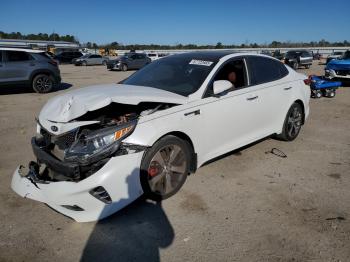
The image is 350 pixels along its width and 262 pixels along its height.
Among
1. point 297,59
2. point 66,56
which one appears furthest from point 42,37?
point 297,59

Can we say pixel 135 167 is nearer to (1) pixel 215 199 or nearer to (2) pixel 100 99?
(2) pixel 100 99

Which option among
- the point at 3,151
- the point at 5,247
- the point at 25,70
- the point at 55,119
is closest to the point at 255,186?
the point at 55,119

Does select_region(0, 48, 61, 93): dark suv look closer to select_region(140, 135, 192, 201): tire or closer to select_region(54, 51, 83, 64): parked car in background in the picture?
select_region(140, 135, 192, 201): tire

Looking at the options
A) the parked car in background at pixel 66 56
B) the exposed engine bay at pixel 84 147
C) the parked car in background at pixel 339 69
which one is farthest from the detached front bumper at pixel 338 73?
the parked car in background at pixel 66 56

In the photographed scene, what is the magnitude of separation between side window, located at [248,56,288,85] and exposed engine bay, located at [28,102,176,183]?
1.85 meters

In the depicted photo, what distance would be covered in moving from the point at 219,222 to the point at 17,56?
37.4 feet

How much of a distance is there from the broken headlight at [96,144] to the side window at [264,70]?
Result: 2485 millimetres

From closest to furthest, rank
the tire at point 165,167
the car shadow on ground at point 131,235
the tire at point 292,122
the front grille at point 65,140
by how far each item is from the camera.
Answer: the car shadow on ground at point 131,235 < the front grille at point 65,140 < the tire at point 165,167 < the tire at point 292,122

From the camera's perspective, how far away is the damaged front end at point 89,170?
10.3 feet

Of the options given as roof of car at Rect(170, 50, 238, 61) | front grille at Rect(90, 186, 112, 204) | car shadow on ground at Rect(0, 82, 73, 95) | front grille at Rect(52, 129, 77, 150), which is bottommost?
car shadow on ground at Rect(0, 82, 73, 95)

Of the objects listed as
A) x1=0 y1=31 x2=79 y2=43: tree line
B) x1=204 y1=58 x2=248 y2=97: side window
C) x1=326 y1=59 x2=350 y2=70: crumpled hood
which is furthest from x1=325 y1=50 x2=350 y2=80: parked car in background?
x1=0 y1=31 x2=79 y2=43: tree line

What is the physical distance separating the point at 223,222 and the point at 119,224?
108 centimetres

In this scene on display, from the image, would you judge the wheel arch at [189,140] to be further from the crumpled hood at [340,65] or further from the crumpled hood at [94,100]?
the crumpled hood at [340,65]

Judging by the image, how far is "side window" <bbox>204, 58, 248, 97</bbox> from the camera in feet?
15.2
